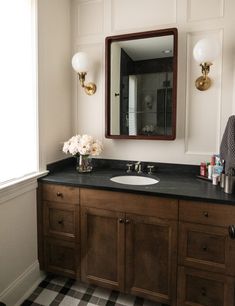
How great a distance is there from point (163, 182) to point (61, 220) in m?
0.82

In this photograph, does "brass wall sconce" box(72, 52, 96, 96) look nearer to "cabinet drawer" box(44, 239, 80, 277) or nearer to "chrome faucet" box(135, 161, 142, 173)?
"chrome faucet" box(135, 161, 142, 173)

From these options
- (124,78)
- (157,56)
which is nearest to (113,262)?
(124,78)

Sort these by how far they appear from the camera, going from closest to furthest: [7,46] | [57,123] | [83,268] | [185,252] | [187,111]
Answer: [185,252]
[7,46]
[83,268]
[187,111]
[57,123]

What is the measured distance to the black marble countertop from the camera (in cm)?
150

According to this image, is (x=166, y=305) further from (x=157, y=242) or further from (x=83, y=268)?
(x=83, y=268)

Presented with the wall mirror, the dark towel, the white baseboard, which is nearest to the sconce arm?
the wall mirror

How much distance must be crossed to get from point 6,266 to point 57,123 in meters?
1.17

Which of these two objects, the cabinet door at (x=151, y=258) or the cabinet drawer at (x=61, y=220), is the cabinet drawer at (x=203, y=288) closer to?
the cabinet door at (x=151, y=258)

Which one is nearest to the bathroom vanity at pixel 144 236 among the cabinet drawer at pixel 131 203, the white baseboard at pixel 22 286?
the cabinet drawer at pixel 131 203

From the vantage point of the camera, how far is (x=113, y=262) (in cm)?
172

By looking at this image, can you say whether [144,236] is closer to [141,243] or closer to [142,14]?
[141,243]

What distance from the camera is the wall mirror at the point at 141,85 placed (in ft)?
6.50

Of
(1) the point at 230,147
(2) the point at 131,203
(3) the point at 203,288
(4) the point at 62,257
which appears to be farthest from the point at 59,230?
(1) the point at 230,147

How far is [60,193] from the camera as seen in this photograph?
1821mm
